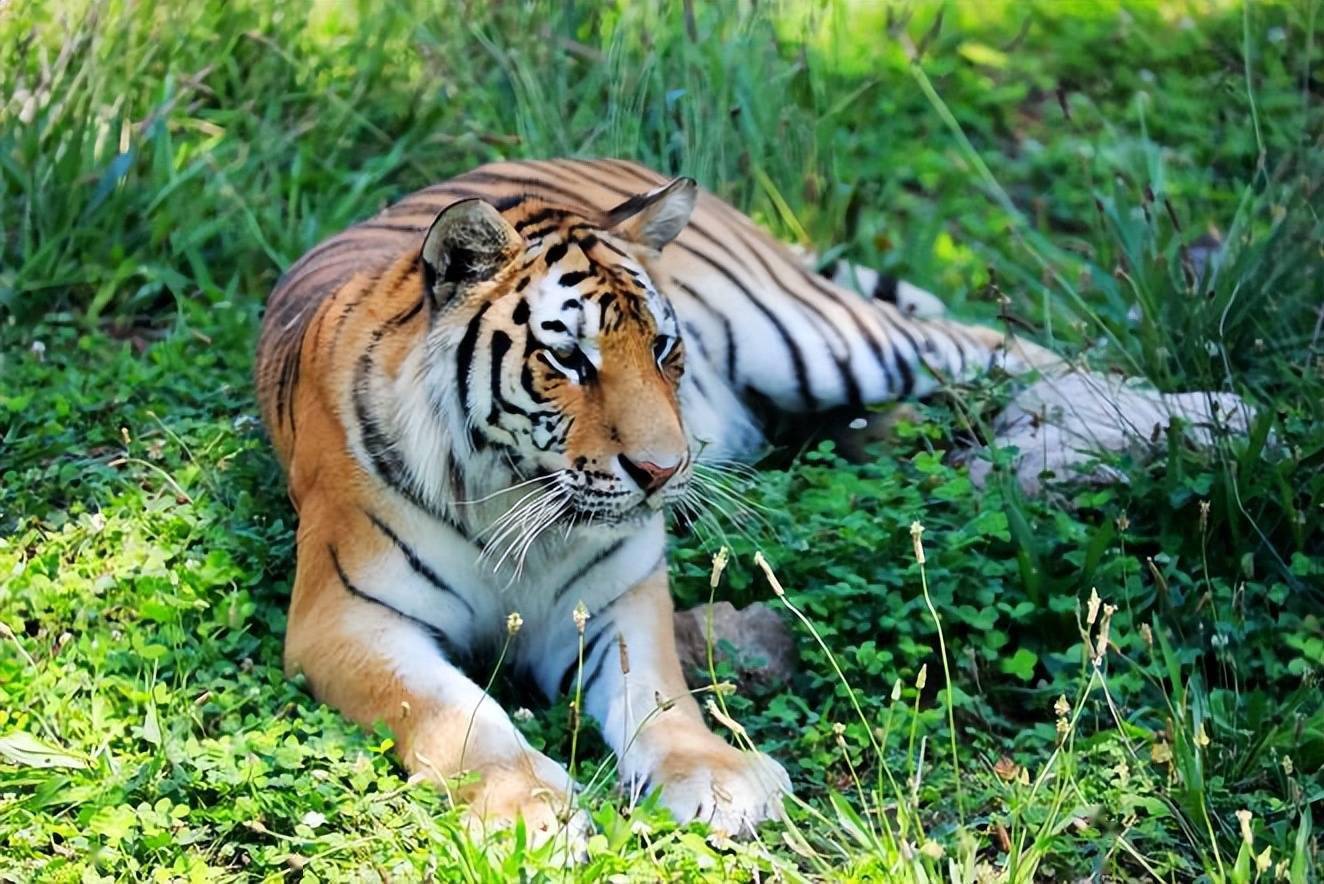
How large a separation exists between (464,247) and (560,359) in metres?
0.26

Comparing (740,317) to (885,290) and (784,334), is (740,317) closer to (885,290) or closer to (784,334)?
(784,334)

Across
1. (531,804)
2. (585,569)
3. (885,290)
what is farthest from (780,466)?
(531,804)

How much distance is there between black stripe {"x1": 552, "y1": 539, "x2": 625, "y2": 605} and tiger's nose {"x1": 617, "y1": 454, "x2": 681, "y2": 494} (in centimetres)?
37

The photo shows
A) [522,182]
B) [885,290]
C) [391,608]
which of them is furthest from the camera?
[885,290]

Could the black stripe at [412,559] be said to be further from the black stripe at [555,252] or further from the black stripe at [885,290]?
the black stripe at [885,290]

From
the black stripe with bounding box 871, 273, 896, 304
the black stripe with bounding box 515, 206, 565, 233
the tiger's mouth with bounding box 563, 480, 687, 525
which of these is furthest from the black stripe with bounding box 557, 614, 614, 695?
the black stripe with bounding box 871, 273, 896, 304

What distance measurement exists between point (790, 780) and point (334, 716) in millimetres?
803

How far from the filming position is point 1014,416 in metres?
4.45

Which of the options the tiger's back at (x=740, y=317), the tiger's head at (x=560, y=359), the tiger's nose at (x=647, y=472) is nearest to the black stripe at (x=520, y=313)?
the tiger's head at (x=560, y=359)

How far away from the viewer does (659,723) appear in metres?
3.22

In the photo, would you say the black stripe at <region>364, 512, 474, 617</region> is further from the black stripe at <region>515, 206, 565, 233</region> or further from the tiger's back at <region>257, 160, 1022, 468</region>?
the tiger's back at <region>257, 160, 1022, 468</region>

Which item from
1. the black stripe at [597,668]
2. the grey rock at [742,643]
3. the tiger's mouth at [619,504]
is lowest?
the grey rock at [742,643]

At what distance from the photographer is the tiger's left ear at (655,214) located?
345cm

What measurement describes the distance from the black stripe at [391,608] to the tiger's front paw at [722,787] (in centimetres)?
57
